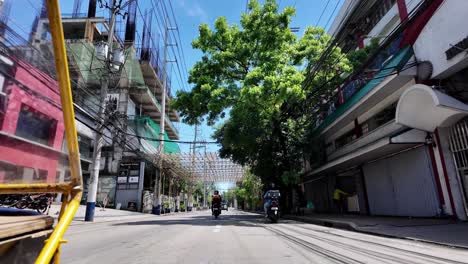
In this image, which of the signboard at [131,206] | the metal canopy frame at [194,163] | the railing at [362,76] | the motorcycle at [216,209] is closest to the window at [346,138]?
the railing at [362,76]

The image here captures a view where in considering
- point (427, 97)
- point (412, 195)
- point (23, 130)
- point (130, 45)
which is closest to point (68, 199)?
point (23, 130)

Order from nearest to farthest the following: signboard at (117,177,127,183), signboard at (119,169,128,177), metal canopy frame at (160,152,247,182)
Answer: signboard at (117,177,127,183) → signboard at (119,169,128,177) → metal canopy frame at (160,152,247,182)

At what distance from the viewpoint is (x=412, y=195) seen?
1137 cm

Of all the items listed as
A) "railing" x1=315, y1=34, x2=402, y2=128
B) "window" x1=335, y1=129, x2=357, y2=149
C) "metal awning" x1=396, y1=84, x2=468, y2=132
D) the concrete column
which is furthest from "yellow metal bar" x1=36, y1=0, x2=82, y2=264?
"window" x1=335, y1=129, x2=357, y2=149

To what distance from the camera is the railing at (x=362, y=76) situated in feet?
39.8

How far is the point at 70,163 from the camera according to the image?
1.58m

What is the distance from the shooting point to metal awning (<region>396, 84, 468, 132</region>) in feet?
26.9

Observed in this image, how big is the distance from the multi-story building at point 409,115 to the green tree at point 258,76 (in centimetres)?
229

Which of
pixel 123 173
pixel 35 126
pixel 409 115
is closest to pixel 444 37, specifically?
pixel 409 115

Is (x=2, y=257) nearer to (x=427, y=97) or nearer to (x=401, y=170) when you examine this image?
(x=427, y=97)

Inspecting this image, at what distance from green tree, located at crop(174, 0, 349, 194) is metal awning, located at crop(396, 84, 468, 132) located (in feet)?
13.7

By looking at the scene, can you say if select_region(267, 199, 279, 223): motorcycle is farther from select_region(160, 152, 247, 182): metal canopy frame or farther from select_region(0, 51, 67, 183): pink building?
select_region(160, 152, 247, 182): metal canopy frame

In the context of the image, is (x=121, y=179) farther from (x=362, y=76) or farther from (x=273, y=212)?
(x=362, y=76)

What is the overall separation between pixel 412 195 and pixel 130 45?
21.7m
